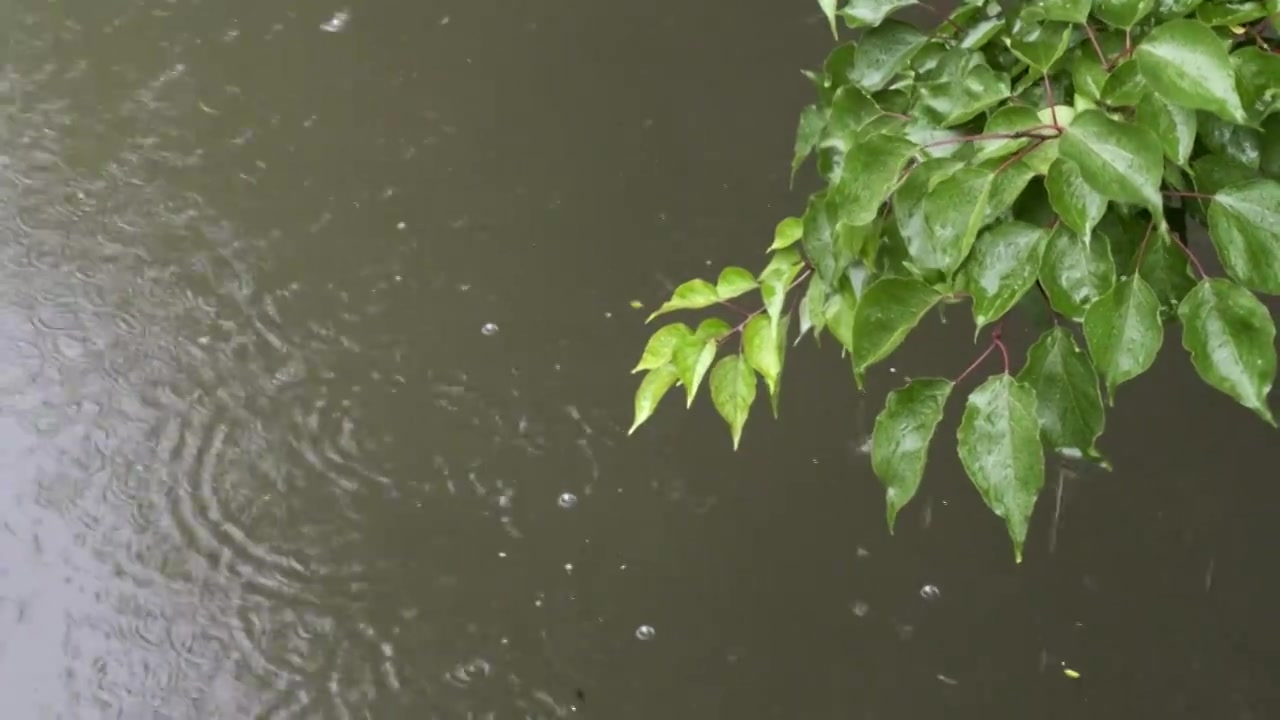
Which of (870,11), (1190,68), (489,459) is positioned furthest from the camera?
(489,459)

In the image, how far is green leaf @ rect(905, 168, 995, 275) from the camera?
0.49 metres

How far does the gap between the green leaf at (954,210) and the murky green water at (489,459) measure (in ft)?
2.56

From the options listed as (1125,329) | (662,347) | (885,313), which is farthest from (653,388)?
(1125,329)

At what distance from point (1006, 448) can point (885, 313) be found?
9 cm

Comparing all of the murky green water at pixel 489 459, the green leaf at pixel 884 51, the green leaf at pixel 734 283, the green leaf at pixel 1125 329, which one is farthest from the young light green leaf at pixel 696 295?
the murky green water at pixel 489 459

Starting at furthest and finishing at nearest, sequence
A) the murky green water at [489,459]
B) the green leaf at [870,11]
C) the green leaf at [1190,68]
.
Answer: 1. the murky green water at [489,459]
2. the green leaf at [870,11]
3. the green leaf at [1190,68]

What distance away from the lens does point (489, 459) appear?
136 centimetres

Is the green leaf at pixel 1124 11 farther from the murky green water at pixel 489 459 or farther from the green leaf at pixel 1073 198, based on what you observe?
the murky green water at pixel 489 459

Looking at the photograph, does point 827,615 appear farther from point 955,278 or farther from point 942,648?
point 955,278

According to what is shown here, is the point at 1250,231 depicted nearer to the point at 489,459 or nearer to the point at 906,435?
the point at 906,435

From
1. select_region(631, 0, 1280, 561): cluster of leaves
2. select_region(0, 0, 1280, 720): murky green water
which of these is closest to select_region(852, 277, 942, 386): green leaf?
select_region(631, 0, 1280, 561): cluster of leaves

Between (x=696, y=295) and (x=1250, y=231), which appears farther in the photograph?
(x=696, y=295)

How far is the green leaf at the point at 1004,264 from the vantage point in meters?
0.50

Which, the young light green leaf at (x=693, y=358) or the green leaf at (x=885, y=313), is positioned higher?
the green leaf at (x=885, y=313)
